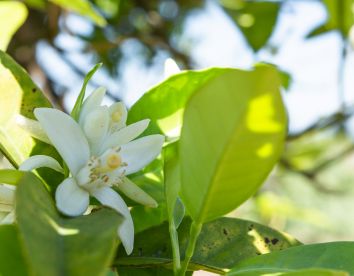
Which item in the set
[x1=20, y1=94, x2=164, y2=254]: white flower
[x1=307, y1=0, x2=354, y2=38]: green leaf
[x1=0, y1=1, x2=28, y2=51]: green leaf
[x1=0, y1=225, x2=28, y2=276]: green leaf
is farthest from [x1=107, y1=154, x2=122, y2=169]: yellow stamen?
[x1=307, y1=0, x2=354, y2=38]: green leaf

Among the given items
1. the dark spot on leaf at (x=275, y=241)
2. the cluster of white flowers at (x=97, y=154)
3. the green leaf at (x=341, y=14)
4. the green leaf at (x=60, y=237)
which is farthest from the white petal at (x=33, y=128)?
the green leaf at (x=341, y=14)

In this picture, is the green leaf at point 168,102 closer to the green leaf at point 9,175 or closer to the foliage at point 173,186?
the foliage at point 173,186

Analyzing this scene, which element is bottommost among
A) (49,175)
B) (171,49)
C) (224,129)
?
(171,49)

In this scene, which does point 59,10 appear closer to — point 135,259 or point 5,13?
point 5,13

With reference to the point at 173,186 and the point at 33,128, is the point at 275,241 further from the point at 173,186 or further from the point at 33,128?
the point at 33,128

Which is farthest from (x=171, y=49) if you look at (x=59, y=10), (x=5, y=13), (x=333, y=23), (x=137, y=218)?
(x=137, y=218)

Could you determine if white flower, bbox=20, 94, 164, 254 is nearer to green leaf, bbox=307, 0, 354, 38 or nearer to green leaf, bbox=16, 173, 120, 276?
green leaf, bbox=16, 173, 120, 276
